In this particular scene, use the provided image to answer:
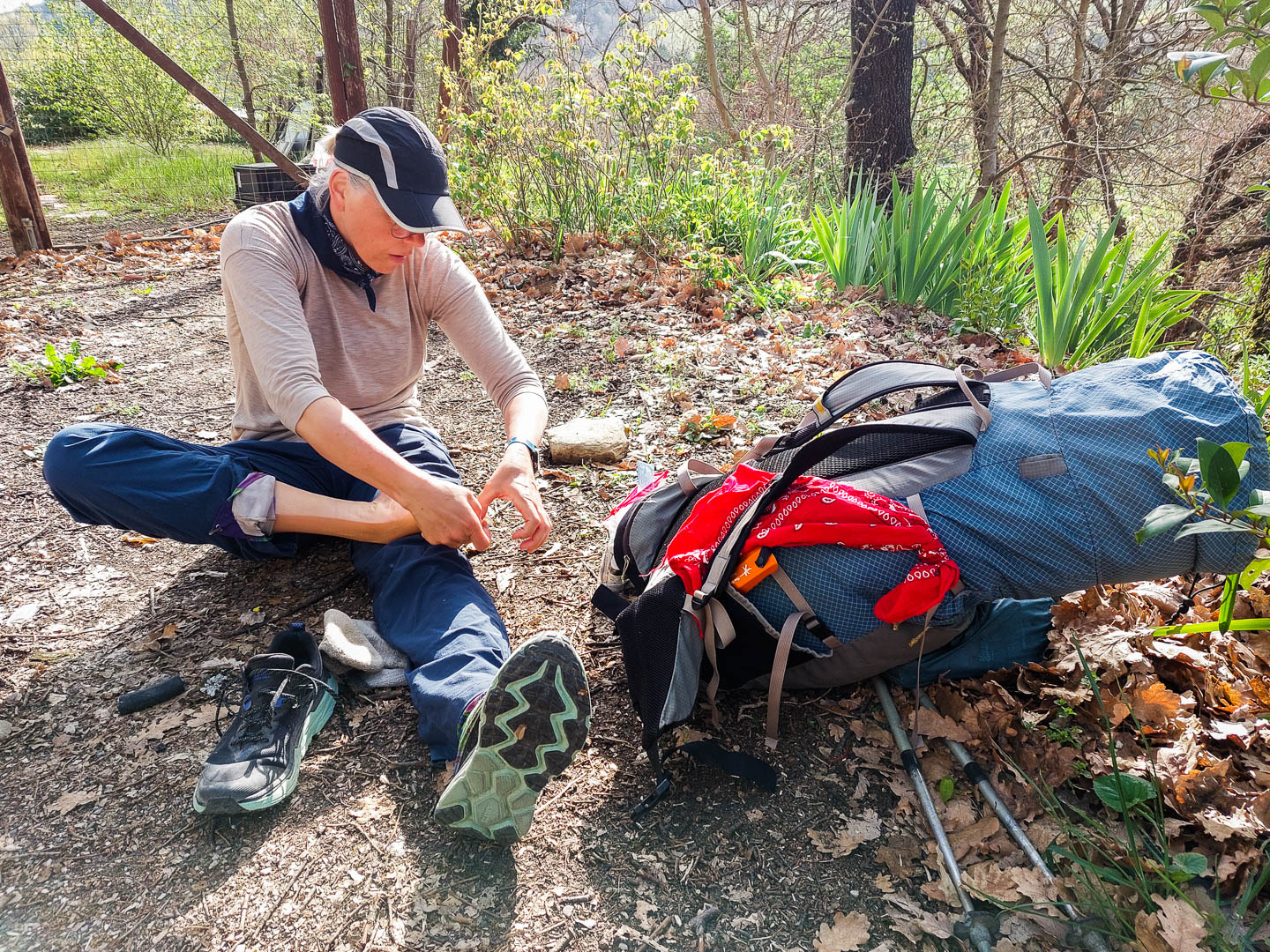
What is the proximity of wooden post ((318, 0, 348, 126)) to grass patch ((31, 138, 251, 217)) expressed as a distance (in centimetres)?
330

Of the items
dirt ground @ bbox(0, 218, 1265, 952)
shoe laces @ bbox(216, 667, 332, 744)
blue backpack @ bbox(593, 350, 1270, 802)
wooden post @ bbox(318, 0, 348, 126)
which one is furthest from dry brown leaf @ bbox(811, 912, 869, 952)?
wooden post @ bbox(318, 0, 348, 126)

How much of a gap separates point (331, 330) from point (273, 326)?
0.97ft

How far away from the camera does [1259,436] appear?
1.59m

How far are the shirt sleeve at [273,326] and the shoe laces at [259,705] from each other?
1.92 feet

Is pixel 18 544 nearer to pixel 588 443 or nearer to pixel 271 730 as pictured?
pixel 271 730

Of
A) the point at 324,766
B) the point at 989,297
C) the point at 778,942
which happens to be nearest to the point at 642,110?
the point at 989,297

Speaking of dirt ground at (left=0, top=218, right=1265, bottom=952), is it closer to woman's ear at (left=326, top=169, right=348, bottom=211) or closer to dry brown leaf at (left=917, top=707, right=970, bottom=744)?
dry brown leaf at (left=917, top=707, right=970, bottom=744)

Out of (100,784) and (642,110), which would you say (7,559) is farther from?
(642,110)

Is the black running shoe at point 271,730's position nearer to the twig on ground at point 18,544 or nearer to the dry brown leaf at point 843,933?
the dry brown leaf at point 843,933

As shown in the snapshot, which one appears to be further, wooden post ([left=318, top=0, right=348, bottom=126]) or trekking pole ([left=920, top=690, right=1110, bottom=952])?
wooden post ([left=318, top=0, right=348, bottom=126])

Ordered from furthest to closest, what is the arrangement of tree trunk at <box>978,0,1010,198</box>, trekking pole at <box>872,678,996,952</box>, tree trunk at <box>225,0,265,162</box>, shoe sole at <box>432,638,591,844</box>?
tree trunk at <box>225,0,265,162</box>, tree trunk at <box>978,0,1010,198</box>, shoe sole at <box>432,638,591,844</box>, trekking pole at <box>872,678,996,952</box>

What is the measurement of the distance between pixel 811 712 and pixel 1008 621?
1.66ft

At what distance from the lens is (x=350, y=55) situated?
20.0 ft

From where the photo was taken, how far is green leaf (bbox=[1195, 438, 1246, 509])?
0.97 metres
